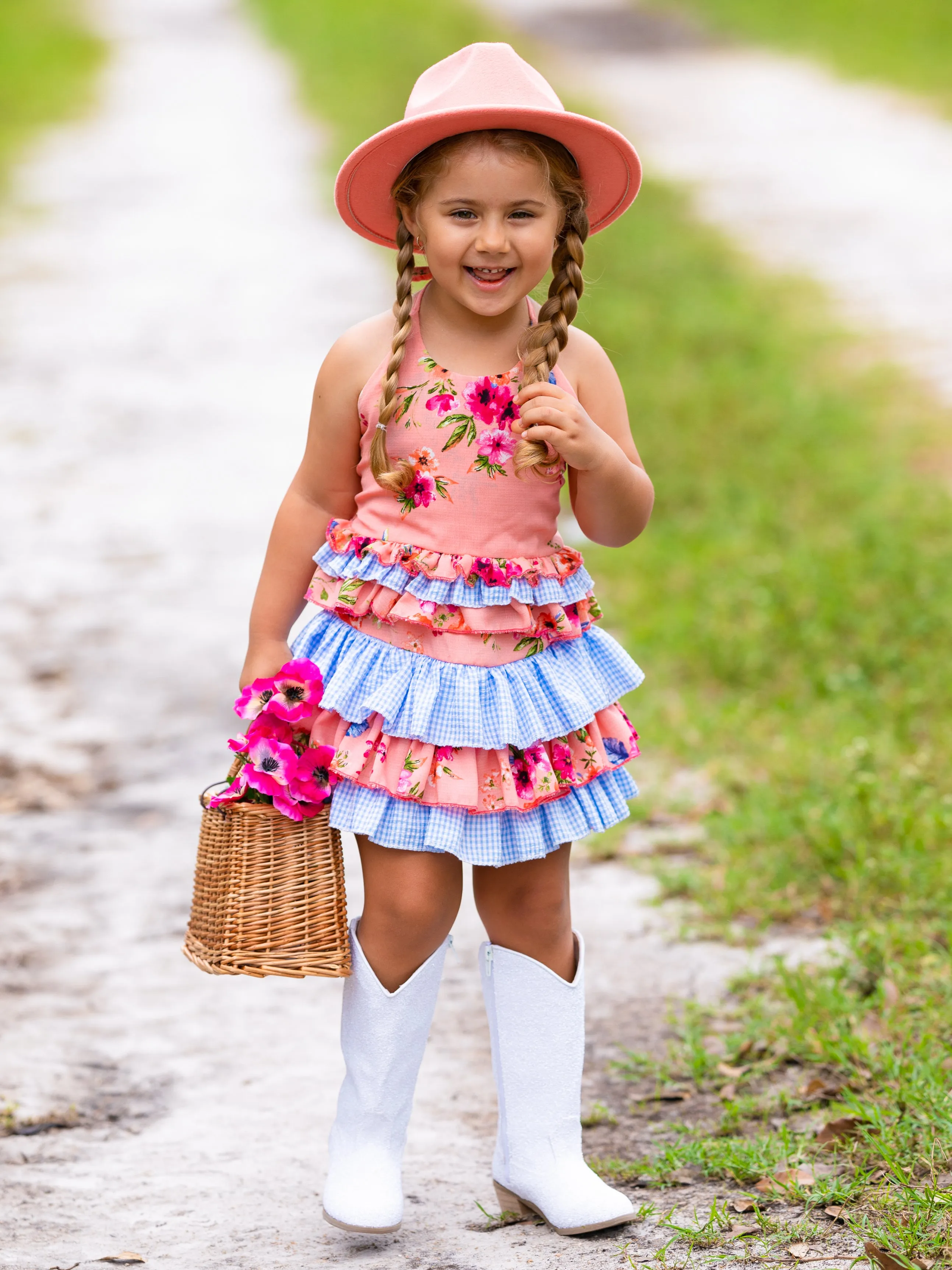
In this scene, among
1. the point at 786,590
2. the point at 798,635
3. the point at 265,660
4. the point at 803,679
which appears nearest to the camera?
the point at 265,660

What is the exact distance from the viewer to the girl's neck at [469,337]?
2373 millimetres

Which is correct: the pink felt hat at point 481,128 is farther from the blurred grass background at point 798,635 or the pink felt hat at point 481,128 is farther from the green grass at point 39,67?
the green grass at point 39,67

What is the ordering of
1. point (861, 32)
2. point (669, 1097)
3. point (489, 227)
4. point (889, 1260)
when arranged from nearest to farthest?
point (889, 1260)
point (489, 227)
point (669, 1097)
point (861, 32)

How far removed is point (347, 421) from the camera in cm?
241

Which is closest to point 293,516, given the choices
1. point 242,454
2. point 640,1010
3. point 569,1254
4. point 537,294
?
point 537,294

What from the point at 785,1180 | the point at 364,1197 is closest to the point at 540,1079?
the point at 364,1197

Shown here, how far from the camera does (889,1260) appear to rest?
7.09 ft

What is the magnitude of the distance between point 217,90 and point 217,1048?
16.2m

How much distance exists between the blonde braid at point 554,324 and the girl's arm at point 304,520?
9.2 inches

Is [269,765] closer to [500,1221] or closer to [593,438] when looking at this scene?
[593,438]

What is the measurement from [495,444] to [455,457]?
0.06m

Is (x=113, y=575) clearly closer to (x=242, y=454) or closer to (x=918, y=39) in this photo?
(x=242, y=454)

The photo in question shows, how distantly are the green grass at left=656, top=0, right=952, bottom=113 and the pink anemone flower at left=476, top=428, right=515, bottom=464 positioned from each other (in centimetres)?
1437

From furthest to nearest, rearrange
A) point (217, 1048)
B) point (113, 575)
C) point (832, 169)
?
point (832, 169), point (113, 575), point (217, 1048)
